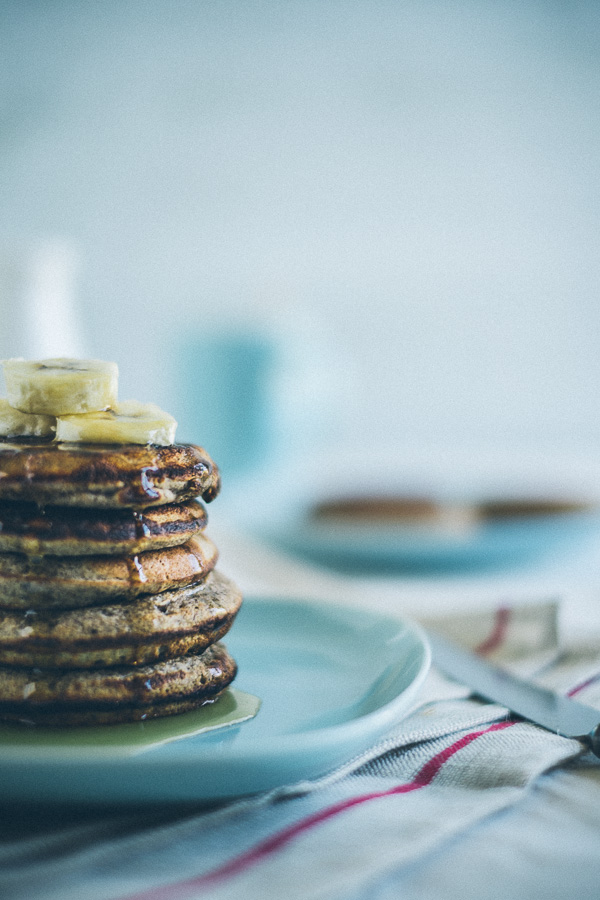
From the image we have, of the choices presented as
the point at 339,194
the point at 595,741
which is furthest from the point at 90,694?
the point at 339,194

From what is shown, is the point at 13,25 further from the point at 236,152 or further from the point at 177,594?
the point at 177,594

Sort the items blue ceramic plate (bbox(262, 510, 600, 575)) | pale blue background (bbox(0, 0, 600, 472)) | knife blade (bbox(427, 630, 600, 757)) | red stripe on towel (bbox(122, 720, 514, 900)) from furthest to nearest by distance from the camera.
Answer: pale blue background (bbox(0, 0, 600, 472)), blue ceramic plate (bbox(262, 510, 600, 575)), knife blade (bbox(427, 630, 600, 757)), red stripe on towel (bbox(122, 720, 514, 900))

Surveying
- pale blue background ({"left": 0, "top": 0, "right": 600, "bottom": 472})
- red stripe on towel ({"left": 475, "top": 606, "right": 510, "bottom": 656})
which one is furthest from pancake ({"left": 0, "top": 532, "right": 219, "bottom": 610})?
pale blue background ({"left": 0, "top": 0, "right": 600, "bottom": 472})

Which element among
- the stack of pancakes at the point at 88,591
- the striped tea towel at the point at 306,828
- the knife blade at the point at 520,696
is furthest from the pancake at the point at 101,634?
the knife blade at the point at 520,696

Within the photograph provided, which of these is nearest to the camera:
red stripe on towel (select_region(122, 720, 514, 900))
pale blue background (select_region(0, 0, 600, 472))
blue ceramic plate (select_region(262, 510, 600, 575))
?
red stripe on towel (select_region(122, 720, 514, 900))

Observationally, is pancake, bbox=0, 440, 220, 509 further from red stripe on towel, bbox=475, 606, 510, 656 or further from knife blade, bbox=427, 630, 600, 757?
red stripe on towel, bbox=475, 606, 510, 656

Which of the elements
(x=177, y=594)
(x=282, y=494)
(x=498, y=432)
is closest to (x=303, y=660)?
(x=177, y=594)

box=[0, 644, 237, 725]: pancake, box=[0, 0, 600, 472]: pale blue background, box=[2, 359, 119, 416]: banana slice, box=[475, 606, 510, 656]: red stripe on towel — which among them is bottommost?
box=[475, 606, 510, 656]: red stripe on towel

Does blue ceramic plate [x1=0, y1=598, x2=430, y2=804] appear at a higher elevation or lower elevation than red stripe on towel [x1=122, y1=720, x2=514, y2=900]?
higher
